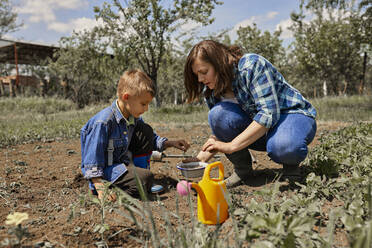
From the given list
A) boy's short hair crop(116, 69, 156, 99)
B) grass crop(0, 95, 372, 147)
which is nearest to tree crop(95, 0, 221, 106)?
grass crop(0, 95, 372, 147)

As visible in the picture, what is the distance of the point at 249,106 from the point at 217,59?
440 millimetres

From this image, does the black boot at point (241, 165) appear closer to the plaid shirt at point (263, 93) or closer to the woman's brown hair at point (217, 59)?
the plaid shirt at point (263, 93)

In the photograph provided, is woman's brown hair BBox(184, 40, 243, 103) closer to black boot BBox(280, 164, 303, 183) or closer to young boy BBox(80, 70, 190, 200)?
young boy BBox(80, 70, 190, 200)

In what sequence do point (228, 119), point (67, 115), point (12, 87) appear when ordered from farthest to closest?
point (12, 87) < point (67, 115) < point (228, 119)

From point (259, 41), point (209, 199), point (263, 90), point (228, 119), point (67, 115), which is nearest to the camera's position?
point (209, 199)

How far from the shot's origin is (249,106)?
2.10 metres

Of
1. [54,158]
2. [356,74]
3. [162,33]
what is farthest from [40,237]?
[356,74]

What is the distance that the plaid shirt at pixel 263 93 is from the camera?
1.87 m

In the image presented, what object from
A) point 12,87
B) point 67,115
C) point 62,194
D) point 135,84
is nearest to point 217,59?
point 135,84

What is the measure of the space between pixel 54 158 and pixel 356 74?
26135mm

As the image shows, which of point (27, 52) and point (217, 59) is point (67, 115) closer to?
point (217, 59)

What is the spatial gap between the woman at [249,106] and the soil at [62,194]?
0.32m

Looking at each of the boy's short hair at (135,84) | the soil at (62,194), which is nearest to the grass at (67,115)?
the soil at (62,194)

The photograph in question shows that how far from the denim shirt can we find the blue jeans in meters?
0.72
